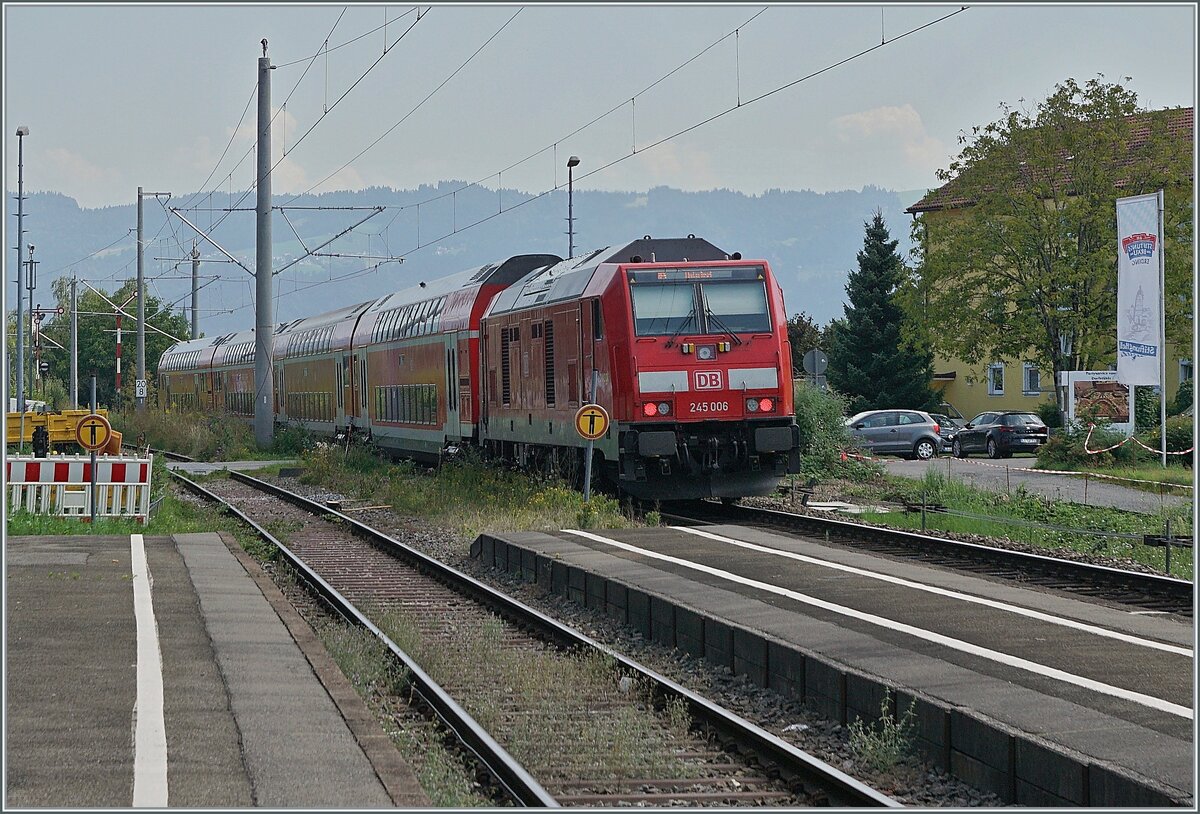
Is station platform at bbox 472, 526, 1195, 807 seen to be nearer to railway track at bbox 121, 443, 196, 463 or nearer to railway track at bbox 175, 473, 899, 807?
railway track at bbox 175, 473, 899, 807

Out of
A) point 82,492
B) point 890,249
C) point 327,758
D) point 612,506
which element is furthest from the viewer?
point 890,249

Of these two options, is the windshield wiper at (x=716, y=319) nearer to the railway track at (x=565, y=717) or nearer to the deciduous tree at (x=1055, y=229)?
the railway track at (x=565, y=717)

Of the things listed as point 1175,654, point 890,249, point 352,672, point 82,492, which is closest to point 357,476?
point 82,492

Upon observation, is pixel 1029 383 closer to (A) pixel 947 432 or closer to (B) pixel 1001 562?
(A) pixel 947 432

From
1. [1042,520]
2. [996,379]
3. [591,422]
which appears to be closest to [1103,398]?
[1042,520]

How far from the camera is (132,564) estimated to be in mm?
13867

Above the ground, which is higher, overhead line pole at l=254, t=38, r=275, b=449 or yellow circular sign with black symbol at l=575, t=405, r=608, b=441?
overhead line pole at l=254, t=38, r=275, b=449

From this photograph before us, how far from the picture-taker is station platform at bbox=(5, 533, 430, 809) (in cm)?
613

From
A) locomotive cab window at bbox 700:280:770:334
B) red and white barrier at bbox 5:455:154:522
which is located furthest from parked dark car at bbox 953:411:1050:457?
red and white barrier at bbox 5:455:154:522

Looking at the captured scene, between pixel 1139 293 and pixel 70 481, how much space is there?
65.1 feet

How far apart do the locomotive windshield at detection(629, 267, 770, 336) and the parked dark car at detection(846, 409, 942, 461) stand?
18.7m

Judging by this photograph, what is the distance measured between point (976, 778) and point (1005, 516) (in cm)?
1300

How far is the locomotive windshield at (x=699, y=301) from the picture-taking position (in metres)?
19.1

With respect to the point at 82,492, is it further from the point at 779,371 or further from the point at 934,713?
the point at 934,713
